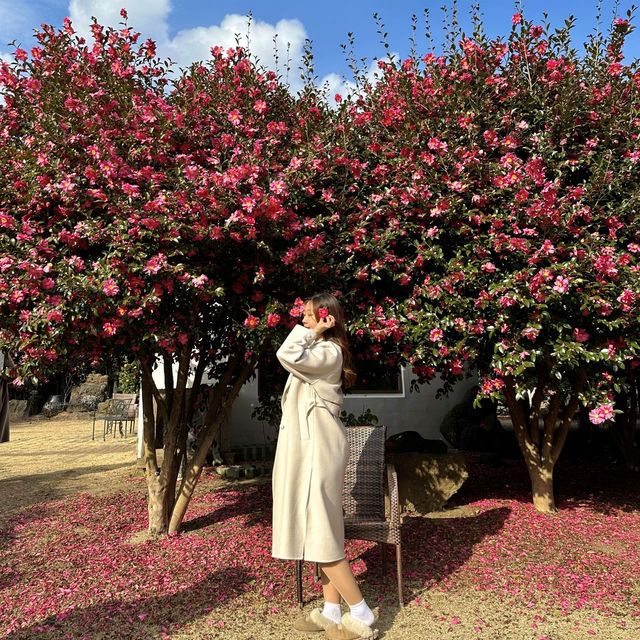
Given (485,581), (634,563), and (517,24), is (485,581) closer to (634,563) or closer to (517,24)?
(634,563)

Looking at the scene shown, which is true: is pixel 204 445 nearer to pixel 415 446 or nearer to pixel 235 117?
pixel 235 117

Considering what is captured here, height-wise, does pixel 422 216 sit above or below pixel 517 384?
above

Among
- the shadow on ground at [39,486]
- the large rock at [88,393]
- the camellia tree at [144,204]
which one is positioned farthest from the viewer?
the large rock at [88,393]

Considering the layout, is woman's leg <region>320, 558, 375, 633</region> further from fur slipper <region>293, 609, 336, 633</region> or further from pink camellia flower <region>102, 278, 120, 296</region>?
pink camellia flower <region>102, 278, 120, 296</region>

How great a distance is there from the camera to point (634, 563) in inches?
167

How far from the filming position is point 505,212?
4301 mm

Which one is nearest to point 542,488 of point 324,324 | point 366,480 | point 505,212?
point 366,480

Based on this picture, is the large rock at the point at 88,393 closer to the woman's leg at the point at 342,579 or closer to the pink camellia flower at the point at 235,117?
the pink camellia flower at the point at 235,117

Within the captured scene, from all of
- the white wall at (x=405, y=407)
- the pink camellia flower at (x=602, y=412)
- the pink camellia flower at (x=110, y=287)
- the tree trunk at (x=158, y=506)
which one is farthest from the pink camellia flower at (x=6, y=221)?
the white wall at (x=405, y=407)

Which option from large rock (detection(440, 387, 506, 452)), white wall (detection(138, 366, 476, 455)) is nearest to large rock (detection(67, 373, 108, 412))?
white wall (detection(138, 366, 476, 455))

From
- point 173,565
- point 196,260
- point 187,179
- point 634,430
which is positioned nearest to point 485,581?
point 173,565

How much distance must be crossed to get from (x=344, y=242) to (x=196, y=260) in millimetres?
1156

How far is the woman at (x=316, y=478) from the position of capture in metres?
2.98

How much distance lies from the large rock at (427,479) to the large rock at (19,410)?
56.6 ft
